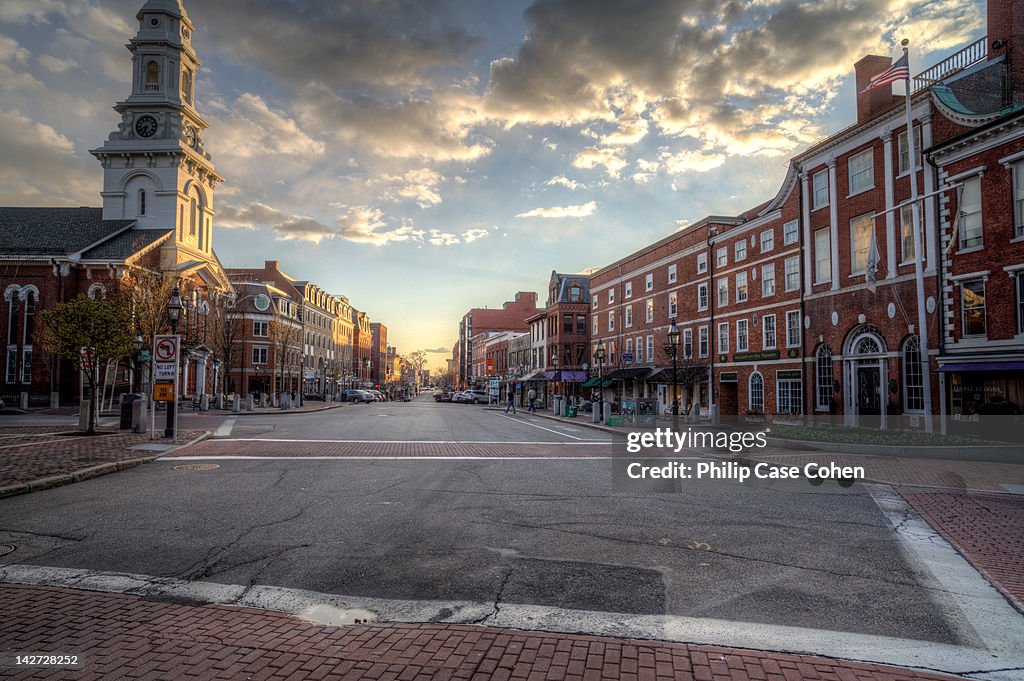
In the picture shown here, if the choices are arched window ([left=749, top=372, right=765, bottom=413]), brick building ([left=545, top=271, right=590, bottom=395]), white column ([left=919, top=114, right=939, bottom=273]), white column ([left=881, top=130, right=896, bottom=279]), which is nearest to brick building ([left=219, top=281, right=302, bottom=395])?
brick building ([left=545, top=271, right=590, bottom=395])

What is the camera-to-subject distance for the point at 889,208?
2502 centimetres

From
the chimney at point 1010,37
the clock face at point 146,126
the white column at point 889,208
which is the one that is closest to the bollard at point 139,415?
the white column at point 889,208

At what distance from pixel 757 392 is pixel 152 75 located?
5985cm

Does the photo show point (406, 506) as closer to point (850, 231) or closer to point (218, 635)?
point (218, 635)

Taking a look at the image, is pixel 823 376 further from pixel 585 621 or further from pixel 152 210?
pixel 152 210

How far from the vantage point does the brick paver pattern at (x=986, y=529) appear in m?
6.33

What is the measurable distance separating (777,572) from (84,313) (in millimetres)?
21481

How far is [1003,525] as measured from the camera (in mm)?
8672

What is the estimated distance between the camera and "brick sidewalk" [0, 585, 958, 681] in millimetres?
3957

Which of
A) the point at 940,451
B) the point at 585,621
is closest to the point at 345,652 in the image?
the point at 585,621

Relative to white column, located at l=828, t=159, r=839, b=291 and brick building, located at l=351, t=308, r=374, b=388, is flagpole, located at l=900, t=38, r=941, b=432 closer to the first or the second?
white column, located at l=828, t=159, r=839, b=291

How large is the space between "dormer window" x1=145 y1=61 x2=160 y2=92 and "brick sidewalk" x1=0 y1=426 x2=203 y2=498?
47283 millimetres

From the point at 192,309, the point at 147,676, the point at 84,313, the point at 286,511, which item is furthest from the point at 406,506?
the point at 192,309

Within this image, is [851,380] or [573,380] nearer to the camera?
[851,380]
